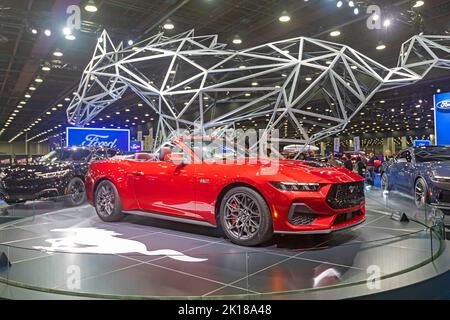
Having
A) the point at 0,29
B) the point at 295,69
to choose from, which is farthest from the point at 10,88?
the point at 295,69

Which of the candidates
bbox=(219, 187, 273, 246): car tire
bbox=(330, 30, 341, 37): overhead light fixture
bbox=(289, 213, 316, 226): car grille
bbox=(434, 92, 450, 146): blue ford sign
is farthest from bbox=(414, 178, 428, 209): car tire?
bbox=(434, 92, 450, 146): blue ford sign

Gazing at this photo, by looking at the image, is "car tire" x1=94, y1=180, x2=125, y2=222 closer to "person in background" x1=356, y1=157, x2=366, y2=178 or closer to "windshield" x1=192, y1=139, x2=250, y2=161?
"windshield" x1=192, y1=139, x2=250, y2=161

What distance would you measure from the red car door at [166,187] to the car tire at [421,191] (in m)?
4.37

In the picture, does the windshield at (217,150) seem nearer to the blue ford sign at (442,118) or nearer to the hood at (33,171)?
the hood at (33,171)

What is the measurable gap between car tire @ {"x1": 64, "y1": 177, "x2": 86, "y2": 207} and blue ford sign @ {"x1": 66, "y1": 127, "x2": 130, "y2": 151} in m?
5.34

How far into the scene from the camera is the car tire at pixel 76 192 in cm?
891

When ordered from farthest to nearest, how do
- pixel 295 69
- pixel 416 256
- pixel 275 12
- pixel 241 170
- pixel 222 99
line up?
pixel 275 12
pixel 222 99
pixel 295 69
pixel 241 170
pixel 416 256

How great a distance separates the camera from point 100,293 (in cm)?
317

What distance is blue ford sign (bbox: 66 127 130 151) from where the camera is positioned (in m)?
16.6

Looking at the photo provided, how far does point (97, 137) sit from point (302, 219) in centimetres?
1518

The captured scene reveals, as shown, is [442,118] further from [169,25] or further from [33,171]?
[33,171]

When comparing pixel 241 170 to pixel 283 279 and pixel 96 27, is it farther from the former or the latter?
pixel 96 27
